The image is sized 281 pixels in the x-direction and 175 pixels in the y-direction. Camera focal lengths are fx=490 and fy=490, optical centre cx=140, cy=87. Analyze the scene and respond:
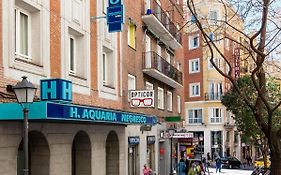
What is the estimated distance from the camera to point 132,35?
81.3 ft

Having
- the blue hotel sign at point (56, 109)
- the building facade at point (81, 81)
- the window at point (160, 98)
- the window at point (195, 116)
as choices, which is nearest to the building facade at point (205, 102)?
the window at point (195, 116)

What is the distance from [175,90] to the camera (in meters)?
36.0

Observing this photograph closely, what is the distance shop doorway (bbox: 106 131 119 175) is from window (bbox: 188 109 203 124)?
1522 inches

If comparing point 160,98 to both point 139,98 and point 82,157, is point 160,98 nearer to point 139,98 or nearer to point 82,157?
point 139,98

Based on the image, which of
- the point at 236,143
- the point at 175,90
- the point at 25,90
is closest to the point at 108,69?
the point at 25,90

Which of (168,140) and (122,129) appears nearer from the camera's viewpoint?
(122,129)

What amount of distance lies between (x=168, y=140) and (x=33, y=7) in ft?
65.7

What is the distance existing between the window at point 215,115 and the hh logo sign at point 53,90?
4693cm

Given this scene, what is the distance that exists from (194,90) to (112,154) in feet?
130

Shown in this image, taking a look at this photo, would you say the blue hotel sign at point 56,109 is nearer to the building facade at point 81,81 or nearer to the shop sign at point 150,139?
the building facade at point 81,81

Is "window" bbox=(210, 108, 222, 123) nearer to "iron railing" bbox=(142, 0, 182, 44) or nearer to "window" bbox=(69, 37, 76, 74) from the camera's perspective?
"iron railing" bbox=(142, 0, 182, 44)

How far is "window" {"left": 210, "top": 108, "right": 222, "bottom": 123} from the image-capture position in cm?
5847

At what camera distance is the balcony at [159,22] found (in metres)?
26.6

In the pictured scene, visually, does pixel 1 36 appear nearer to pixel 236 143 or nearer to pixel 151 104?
pixel 151 104
